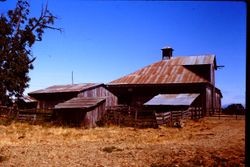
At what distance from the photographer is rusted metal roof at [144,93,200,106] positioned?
30.0 m

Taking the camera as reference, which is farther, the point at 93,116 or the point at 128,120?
the point at 93,116

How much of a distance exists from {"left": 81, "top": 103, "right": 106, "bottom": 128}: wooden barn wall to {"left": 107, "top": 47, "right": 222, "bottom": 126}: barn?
5163mm

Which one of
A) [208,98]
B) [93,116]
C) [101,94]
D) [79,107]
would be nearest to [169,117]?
[93,116]

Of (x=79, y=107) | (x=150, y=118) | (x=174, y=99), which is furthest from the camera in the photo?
(x=174, y=99)

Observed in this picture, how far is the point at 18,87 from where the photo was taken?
36.2 meters

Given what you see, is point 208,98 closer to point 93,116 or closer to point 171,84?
point 171,84

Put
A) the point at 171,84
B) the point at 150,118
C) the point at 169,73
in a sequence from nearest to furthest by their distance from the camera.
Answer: the point at 150,118, the point at 171,84, the point at 169,73

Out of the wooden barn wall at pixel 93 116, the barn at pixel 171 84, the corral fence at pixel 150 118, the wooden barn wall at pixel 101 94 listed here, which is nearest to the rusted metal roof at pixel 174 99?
the barn at pixel 171 84

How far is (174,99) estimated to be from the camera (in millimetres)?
31922

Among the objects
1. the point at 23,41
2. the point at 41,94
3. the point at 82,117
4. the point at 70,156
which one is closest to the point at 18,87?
the point at 41,94

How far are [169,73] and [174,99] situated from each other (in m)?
7.54

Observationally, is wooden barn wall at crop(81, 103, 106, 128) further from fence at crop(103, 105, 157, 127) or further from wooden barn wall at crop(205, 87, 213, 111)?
wooden barn wall at crop(205, 87, 213, 111)

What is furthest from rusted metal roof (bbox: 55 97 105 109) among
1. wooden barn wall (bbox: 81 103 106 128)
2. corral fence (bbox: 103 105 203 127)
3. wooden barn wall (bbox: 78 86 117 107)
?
wooden barn wall (bbox: 78 86 117 107)

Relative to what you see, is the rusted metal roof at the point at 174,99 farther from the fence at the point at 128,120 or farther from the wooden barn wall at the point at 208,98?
the fence at the point at 128,120
